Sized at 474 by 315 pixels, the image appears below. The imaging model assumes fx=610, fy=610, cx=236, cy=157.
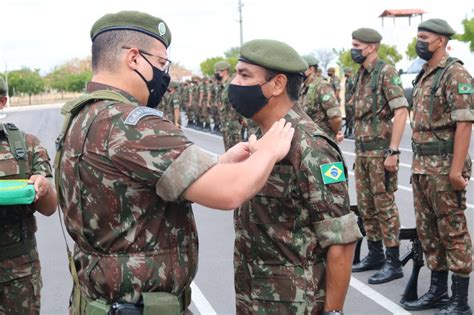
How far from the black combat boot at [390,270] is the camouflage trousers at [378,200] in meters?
0.09

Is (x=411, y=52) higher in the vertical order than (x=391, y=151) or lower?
lower

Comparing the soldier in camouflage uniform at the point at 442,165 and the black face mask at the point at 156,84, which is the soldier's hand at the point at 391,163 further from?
the black face mask at the point at 156,84

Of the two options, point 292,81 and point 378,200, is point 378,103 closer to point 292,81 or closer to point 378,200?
point 378,200

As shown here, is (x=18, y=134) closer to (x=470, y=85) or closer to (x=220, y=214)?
(x=470, y=85)

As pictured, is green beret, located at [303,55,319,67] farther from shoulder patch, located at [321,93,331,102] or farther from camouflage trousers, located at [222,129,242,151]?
camouflage trousers, located at [222,129,242,151]

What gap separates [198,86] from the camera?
72.6ft

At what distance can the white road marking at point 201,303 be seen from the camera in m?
4.62

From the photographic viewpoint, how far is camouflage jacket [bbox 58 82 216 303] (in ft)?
6.28

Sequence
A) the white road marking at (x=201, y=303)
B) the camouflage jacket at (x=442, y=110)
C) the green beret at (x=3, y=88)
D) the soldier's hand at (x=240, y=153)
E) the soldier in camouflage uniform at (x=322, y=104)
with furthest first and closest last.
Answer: the soldier in camouflage uniform at (x=322, y=104)
the white road marking at (x=201, y=303)
the camouflage jacket at (x=442, y=110)
the green beret at (x=3, y=88)
the soldier's hand at (x=240, y=153)

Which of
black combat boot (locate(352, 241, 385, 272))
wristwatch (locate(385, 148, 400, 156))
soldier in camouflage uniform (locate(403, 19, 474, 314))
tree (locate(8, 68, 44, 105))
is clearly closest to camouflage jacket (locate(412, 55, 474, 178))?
soldier in camouflage uniform (locate(403, 19, 474, 314))

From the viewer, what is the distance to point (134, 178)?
195 centimetres

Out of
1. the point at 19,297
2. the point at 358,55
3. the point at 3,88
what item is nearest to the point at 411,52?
the point at 358,55

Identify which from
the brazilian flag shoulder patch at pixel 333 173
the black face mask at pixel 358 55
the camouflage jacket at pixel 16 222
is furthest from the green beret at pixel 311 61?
the brazilian flag shoulder patch at pixel 333 173

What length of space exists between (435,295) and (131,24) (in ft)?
10.8
